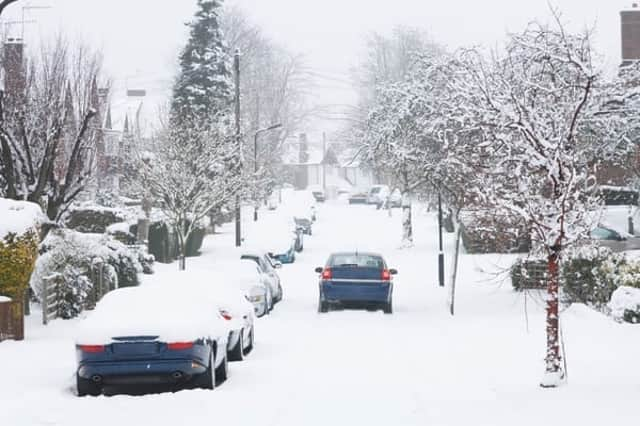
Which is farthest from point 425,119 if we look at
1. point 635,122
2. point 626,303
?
point 626,303

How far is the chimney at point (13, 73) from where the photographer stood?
80.3 feet

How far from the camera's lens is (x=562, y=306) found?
2247 centimetres

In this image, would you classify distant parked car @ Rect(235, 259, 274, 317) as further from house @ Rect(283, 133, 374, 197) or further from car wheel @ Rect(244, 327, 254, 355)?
house @ Rect(283, 133, 374, 197)

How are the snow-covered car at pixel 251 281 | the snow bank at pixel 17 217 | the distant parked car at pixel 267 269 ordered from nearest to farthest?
the snow bank at pixel 17 217, the snow-covered car at pixel 251 281, the distant parked car at pixel 267 269

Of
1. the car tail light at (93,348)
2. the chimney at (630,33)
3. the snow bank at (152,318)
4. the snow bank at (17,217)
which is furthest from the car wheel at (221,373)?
the chimney at (630,33)

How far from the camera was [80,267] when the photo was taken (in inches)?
867

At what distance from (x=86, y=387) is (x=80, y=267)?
10.9 m

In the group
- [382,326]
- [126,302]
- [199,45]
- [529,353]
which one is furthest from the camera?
[199,45]

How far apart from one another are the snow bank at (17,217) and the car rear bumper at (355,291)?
711cm

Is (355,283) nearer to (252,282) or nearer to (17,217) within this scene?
(252,282)

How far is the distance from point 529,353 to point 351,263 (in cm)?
738

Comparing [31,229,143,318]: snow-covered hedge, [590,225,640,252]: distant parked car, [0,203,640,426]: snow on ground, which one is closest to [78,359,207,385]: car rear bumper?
[0,203,640,426]: snow on ground

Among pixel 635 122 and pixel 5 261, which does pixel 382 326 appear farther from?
pixel 5 261

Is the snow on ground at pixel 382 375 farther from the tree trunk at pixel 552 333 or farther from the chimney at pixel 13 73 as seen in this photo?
the chimney at pixel 13 73
